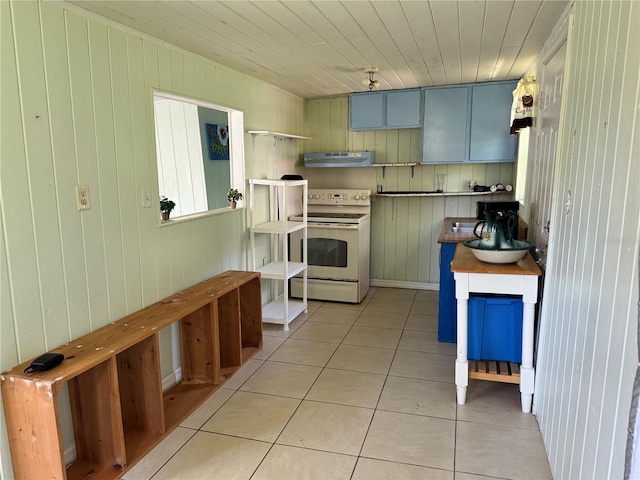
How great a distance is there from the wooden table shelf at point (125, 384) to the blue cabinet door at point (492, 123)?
2474mm

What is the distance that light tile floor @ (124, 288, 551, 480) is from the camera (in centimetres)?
204

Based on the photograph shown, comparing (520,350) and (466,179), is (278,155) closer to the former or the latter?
(466,179)

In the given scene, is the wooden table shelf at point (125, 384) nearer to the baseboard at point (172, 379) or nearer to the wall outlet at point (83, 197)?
the baseboard at point (172, 379)

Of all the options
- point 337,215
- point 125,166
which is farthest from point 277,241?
point 125,166

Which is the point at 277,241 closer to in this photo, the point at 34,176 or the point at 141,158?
the point at 141,158

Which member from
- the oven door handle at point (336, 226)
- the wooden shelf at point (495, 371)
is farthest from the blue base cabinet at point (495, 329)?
the oven door handle at point (336, 226)

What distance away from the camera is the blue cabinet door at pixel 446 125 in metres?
4.12

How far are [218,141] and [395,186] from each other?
80.0 inches

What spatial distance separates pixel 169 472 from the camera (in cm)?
203

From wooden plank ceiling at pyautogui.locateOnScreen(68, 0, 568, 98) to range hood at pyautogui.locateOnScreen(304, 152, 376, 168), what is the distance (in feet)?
3.64

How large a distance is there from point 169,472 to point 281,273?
1876 millimetres

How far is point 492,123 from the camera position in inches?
159

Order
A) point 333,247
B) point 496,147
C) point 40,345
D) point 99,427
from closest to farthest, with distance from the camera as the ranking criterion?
1. point 40,345
2. point 99,427
3. point 496,147
4. point 333,247

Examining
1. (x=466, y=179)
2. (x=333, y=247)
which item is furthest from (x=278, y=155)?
(x=466, y=179)
